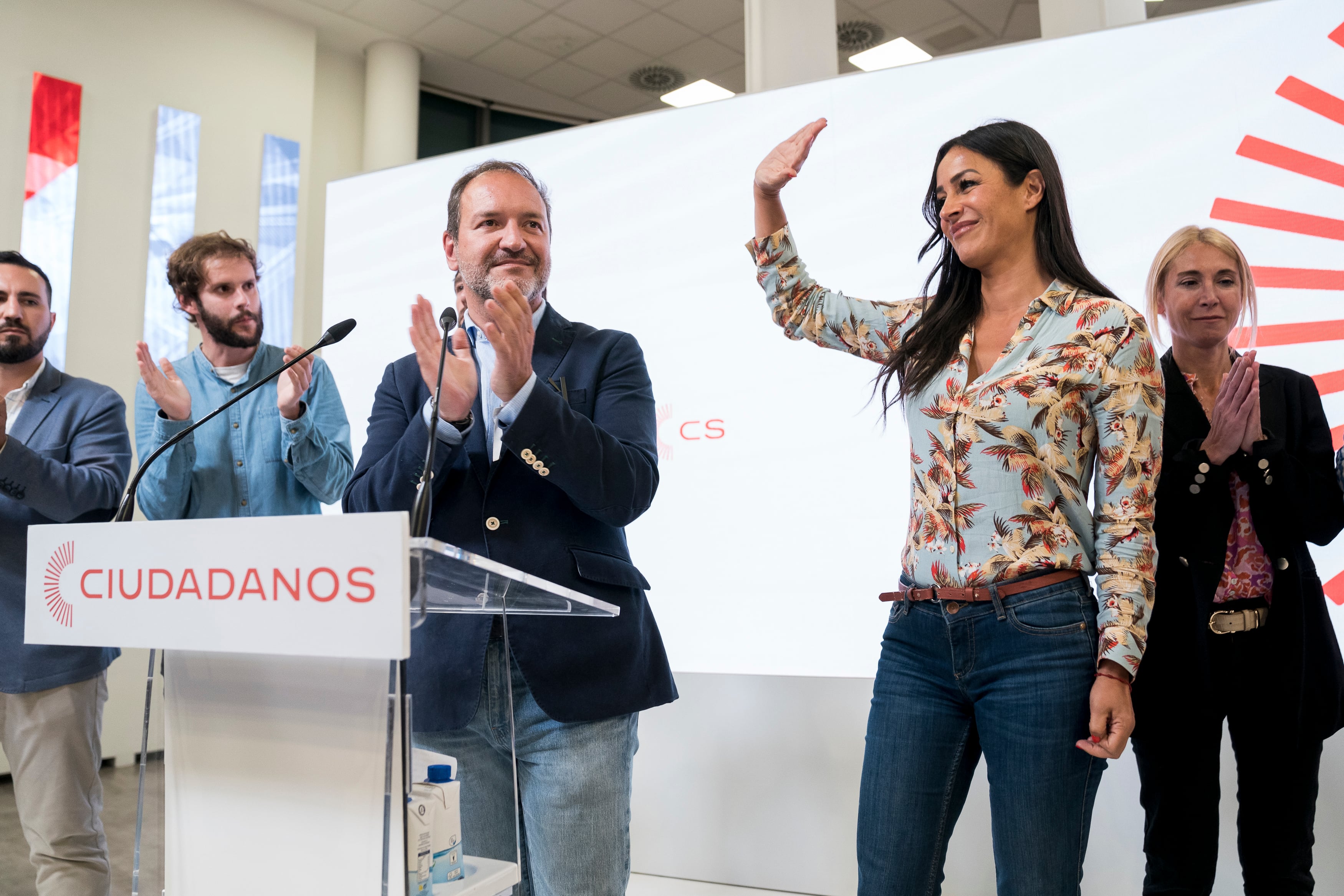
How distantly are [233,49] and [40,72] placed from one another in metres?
0.92

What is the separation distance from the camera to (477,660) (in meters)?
1.33

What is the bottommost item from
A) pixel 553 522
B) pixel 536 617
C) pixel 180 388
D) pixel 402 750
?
pixel 402 750

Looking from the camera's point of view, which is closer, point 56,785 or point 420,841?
point 420,841

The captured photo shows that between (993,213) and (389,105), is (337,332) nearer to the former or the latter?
(993,213)

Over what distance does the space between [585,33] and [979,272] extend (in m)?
4.30

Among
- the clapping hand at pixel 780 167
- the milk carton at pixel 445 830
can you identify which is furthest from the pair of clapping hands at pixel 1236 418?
the milk carton at pixel 445 830

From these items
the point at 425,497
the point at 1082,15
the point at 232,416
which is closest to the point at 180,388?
the point at 232,416

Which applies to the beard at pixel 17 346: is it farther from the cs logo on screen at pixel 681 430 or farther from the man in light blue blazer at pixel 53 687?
the cs logo on screen at pixel 681 430

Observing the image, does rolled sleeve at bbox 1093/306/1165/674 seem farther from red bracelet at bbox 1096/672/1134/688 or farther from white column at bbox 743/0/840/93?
white column at bbox 743/0/840/93

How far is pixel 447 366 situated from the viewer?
4.34ft

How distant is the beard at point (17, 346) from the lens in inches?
89.4

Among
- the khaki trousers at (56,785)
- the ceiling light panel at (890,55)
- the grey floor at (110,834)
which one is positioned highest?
the ceiling light panel at (890,55)

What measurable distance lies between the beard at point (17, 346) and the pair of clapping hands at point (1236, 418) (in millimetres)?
2543

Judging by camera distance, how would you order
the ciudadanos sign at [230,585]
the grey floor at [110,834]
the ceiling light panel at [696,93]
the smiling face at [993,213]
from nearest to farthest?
the ciudadanos sign at [230,585] < the smiling face at [993,213] < the grey floor at [110,834] < the ceiling light panel at [696,93]
